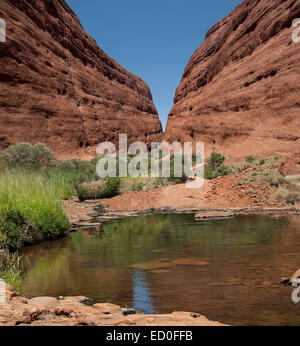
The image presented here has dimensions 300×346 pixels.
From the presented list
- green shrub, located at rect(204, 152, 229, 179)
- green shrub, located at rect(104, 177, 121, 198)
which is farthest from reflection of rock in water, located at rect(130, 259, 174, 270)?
green shrub, located at rect(204, 152, 229, 179)

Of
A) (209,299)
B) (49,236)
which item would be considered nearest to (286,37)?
(49,236)

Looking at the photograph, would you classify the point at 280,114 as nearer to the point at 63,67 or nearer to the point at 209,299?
the point at 63,67

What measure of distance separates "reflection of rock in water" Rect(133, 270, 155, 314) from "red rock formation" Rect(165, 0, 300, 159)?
1221 inches

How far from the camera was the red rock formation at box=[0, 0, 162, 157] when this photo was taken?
37.1 metres

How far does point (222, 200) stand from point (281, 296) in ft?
37.4

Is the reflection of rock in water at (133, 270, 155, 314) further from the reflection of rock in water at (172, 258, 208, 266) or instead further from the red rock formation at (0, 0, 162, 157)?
the red rock formation at (0, 0, 162, 157)

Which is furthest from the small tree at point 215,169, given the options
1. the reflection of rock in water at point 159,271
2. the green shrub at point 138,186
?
the reflection of rock in water at point 159,271

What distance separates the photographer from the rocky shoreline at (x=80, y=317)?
2.63 m

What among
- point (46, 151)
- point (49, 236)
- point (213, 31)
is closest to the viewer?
point (49, 236)

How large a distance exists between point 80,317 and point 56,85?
145ft

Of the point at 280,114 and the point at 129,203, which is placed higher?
the point at 280,114

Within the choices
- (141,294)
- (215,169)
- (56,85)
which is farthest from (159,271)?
(56,85)

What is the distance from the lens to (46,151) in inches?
1013

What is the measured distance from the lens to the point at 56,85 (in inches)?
1720
